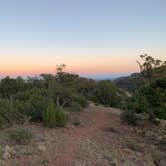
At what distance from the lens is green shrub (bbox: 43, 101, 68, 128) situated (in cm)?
1164

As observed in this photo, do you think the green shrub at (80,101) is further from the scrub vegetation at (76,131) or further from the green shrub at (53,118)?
the green shrub at (53,118)

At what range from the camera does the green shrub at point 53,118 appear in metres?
11.6

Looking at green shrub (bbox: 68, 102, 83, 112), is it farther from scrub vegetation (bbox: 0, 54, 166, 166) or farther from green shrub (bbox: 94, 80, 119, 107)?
green shrub (bbox: 94, 80, 119, 107)

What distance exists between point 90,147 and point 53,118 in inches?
109

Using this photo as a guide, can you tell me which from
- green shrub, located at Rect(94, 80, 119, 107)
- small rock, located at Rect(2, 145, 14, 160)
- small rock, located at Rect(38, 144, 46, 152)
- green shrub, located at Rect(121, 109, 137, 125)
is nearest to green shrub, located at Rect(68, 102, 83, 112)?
green shrub, located at Rect(121, 109, 137, 125)

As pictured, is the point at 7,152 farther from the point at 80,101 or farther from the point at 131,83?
the point at 131,83

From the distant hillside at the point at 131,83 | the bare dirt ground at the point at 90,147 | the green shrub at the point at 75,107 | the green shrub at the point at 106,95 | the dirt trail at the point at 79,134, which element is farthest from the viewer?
the distant hillside at the point at 131,83

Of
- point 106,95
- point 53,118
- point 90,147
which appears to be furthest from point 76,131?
point 106,95

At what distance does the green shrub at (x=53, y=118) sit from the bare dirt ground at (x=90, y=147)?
0.28 meters

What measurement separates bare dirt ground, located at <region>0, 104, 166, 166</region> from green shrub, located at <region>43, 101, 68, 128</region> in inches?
11.0

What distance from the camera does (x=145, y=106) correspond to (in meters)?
13.9

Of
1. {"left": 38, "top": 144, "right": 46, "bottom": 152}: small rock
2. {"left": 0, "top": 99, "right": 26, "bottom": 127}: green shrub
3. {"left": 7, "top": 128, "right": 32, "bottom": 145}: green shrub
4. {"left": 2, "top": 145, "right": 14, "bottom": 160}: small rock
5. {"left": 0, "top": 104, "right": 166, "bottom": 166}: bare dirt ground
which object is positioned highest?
{"left": 0, "top": 99, "right": 26, "bottom": 127}: green shrub

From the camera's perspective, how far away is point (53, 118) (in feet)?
38.6

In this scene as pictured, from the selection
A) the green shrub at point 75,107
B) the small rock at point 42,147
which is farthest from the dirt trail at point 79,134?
the green shrub at point 75,107
